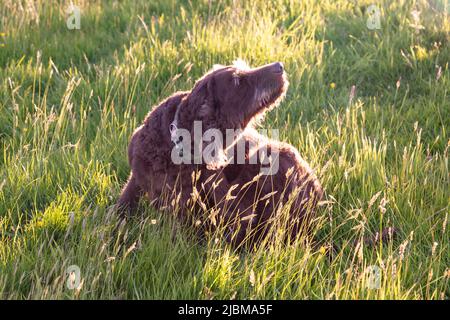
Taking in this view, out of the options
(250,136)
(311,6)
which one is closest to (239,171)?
(250,136)

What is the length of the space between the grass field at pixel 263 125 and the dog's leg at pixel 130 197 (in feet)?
0.30

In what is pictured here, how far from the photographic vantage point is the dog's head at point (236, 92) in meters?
3.52

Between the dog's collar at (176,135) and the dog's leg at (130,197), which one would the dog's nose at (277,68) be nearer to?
the dog's collar at (176,135)

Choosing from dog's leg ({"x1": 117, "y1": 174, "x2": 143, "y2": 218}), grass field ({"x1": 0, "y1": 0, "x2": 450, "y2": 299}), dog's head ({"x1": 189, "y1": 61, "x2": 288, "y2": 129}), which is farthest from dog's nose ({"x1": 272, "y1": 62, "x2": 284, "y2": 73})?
dog's leg ({"x1": 117, "y1": 174, "x2": 143, "y2": 218})

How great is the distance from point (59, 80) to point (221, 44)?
1630mm

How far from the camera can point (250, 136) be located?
3.91m

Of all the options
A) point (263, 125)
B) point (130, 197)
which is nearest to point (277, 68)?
point (130, 197)

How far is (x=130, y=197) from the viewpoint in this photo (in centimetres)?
381

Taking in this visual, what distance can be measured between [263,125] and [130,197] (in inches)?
62.7

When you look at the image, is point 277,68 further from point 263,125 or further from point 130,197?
point 263,125

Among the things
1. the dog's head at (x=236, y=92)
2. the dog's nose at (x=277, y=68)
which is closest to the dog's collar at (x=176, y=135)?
the dog's head at (x=236, y=92)

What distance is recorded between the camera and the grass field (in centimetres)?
308

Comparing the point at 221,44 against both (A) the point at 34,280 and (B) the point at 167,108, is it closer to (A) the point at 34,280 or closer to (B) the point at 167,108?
(B) the point at 167,108
